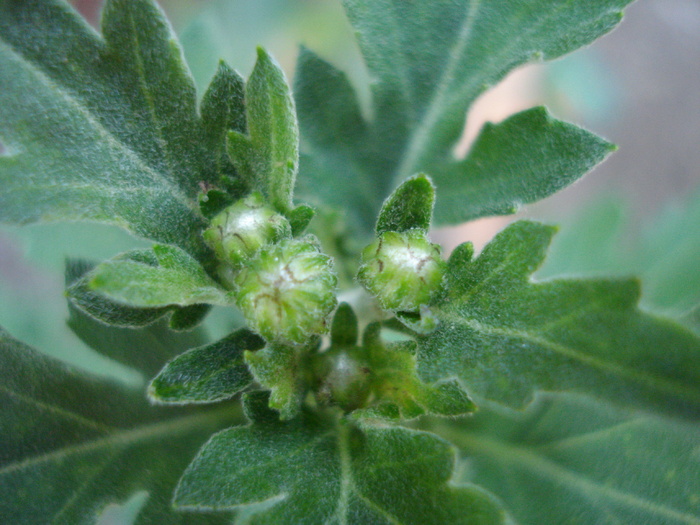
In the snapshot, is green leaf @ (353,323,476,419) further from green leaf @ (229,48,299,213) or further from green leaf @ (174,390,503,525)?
green leaf @ (229,48,299,213)

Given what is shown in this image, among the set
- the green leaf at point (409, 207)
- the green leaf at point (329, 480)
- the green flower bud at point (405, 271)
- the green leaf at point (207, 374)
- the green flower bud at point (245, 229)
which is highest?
the green flower bud at point (245, 229)

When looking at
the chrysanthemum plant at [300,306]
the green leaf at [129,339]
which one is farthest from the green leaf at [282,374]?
the green leaf at [129,339]

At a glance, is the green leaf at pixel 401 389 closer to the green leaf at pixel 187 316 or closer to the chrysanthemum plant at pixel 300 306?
the chrysanthemum plant at pixel 300 306

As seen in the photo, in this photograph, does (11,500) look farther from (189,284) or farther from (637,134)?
(637,134)

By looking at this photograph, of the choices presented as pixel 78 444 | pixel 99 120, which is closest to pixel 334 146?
pixel 99 120

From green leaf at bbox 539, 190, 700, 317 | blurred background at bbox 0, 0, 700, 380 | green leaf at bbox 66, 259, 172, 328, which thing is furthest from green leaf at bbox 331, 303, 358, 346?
green leaf at bbox 539, 190, 700, 317

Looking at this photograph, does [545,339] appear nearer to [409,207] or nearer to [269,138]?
[409,207]

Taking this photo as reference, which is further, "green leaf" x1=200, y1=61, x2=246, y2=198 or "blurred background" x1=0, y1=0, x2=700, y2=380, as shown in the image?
"blurred background" x1=0, y1=0, x2=700, y2=380
